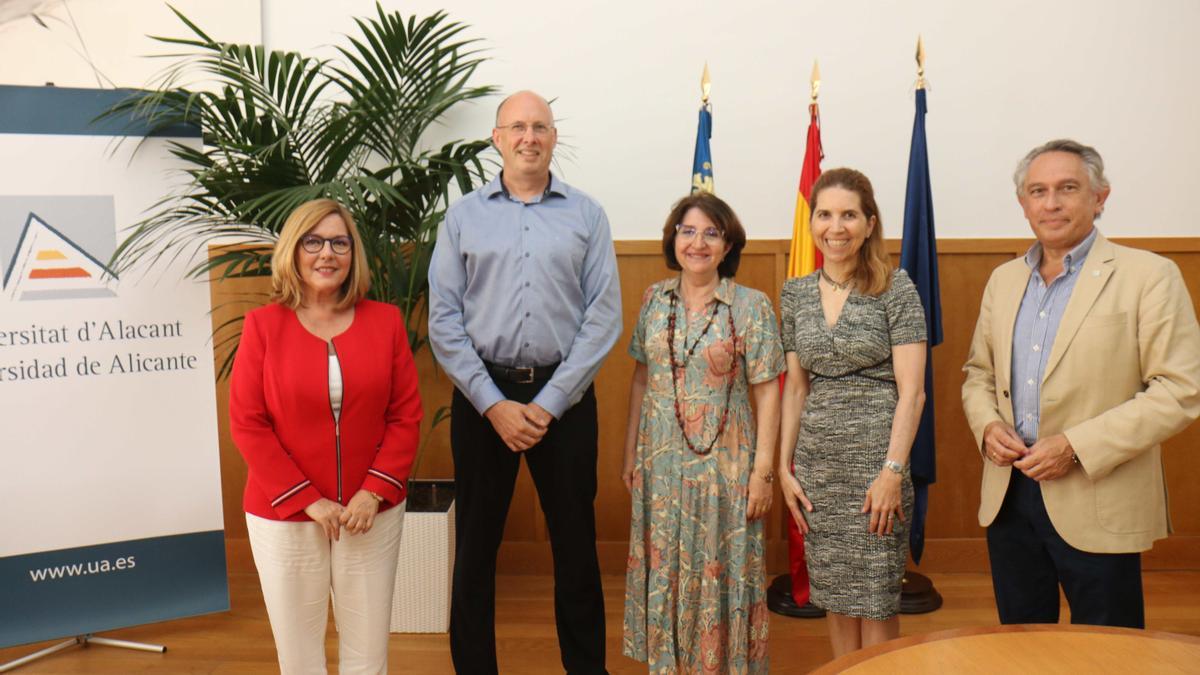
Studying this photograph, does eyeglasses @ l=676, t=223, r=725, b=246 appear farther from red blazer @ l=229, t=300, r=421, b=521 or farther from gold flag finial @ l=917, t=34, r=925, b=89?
gold flag finial @ l=917, t=34, r=925, b=89

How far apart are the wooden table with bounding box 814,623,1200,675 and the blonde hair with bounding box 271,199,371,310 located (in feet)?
4.75

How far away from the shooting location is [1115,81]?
3.63 metres

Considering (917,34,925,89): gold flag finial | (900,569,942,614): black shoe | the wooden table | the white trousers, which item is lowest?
(900,569,942,614): black shoe

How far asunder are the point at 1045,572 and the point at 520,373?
1.43 m

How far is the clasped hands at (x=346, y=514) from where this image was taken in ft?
6.55

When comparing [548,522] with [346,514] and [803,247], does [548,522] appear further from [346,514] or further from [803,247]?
[803,247]

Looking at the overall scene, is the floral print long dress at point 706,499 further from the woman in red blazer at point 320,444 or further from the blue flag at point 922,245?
the blue flag at point 922,245

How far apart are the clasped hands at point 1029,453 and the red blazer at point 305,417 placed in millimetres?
1438

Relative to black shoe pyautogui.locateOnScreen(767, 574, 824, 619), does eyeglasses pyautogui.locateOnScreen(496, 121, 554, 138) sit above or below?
above

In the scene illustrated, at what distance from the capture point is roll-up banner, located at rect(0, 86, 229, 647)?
2717 mm

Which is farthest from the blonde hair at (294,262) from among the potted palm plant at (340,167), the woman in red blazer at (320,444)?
the potted palm plant at (340,167)

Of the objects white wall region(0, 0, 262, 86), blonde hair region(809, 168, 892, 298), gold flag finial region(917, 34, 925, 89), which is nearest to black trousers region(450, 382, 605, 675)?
blonde hair region(809, 168, 892, 298)

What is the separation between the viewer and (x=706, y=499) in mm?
2240

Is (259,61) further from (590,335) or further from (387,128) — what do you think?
(590,335)
